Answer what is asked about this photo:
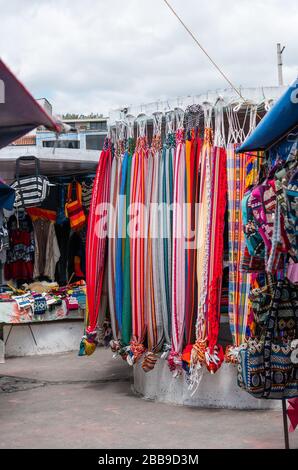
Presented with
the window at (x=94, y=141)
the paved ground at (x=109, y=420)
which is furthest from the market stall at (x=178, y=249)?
the window at (x=94, y=141)

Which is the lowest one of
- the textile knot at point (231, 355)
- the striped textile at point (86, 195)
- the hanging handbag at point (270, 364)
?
the textile knot at point (231, 355)

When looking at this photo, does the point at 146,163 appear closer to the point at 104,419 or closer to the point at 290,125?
the point at 104,419

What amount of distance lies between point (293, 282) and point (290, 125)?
94cm

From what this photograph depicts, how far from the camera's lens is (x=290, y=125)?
3662 mm

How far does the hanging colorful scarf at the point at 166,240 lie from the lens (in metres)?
5.96

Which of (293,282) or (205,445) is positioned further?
(205,445)

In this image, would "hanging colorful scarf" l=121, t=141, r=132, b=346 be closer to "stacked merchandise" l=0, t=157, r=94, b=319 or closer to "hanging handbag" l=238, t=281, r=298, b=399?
"hanging handbag" l=238, t=281, r=298, b=399

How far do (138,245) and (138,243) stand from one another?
0.02m

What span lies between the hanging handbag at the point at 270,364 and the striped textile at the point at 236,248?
1485 millimetres

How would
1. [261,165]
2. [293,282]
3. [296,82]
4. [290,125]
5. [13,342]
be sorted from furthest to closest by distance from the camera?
[13,342] → [261,165] → [293,282] → [290,125] → [296,82]

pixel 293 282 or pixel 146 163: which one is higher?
pixel 146 163

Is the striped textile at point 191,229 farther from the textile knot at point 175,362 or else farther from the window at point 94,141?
the window at point 94,141

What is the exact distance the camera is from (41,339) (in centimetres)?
901
